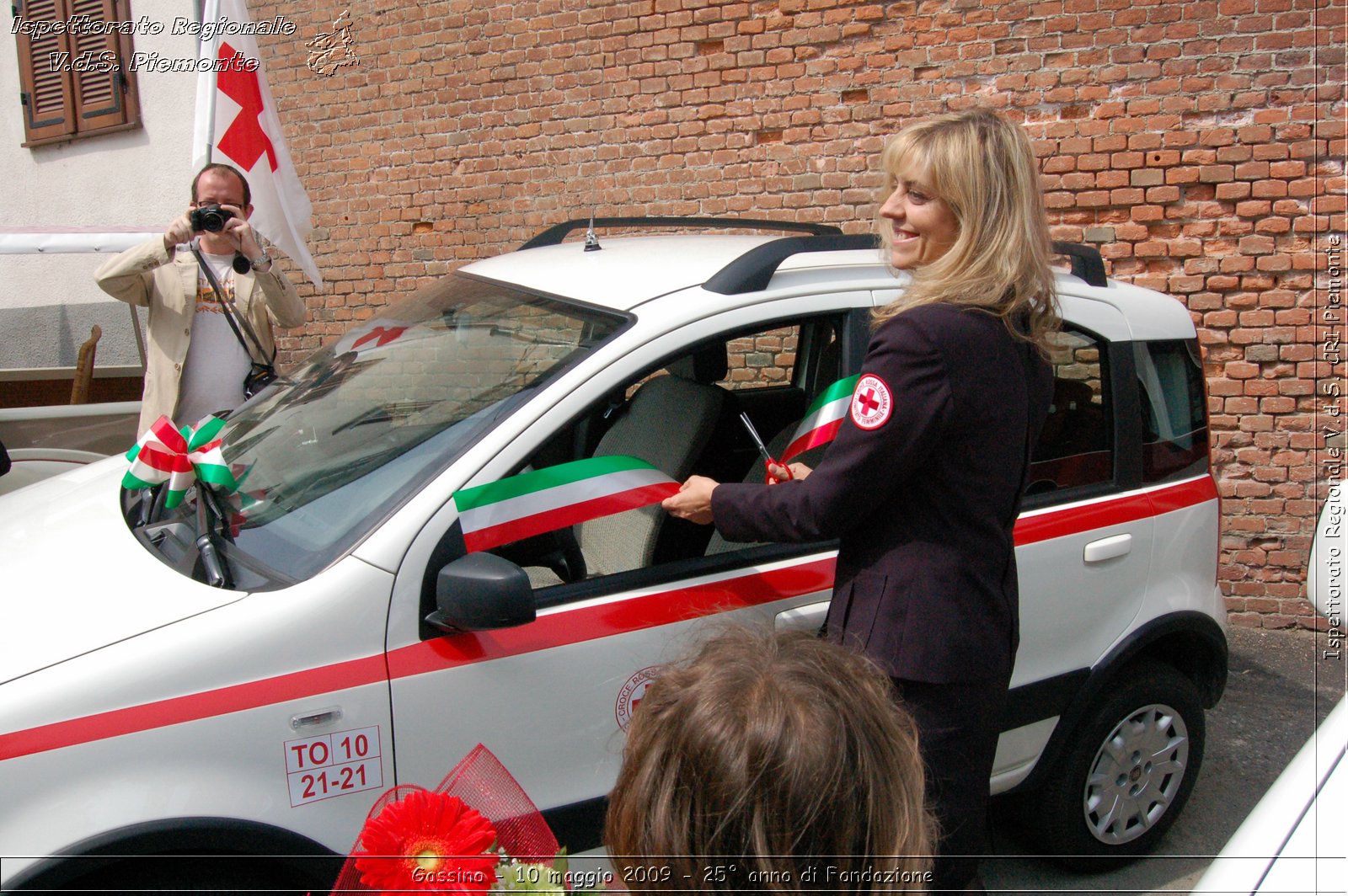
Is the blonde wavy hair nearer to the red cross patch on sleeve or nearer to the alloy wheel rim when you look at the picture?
the red cross patch on sleeve

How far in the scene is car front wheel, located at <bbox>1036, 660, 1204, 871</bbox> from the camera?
9.64 feet

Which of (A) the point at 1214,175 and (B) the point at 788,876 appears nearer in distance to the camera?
(B) the point at 788,876

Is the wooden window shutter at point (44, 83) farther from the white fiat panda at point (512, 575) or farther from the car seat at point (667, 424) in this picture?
the car seat at point (667, 424)

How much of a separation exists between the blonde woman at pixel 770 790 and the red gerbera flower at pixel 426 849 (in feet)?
0.47

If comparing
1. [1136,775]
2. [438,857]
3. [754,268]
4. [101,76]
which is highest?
[101,76]

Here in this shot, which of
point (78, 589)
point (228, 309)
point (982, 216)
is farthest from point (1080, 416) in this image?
point (228, 309)

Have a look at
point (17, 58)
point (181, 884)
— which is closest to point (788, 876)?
point (181, 884)

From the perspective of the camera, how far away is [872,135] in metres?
5.54

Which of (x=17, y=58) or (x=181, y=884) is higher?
(x=17, y=58)

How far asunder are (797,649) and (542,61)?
5835 millimetres

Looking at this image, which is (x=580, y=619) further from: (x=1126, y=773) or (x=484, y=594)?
(x=1126, y=773)

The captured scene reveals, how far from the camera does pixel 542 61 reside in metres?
6.33

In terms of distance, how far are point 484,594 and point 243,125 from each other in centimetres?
353

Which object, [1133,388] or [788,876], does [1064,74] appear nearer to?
[1133,388]
